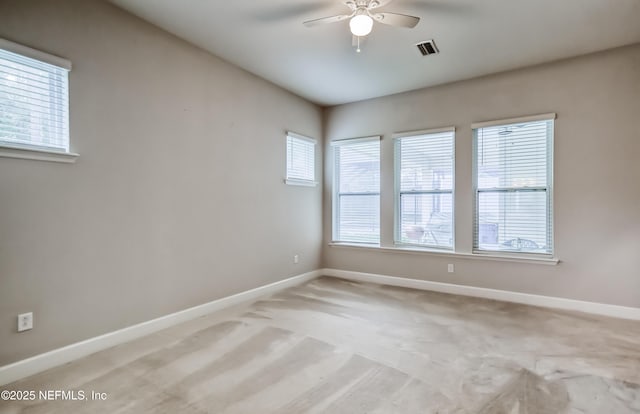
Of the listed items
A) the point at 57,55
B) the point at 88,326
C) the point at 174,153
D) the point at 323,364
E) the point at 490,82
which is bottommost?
the point at 323,364

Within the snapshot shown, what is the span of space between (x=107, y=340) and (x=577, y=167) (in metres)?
5.20

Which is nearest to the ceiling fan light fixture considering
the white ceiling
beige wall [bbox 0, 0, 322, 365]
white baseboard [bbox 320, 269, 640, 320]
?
the white ceiling

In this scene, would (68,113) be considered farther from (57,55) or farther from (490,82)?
(490,82)

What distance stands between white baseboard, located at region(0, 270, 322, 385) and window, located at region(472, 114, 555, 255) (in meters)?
3.27

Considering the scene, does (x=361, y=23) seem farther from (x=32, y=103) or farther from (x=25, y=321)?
(x=25, y=321)

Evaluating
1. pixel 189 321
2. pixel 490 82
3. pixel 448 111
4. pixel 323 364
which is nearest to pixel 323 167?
pixel 448 111

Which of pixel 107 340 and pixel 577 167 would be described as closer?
pixel 107 340

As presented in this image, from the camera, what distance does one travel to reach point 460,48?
11.4ft

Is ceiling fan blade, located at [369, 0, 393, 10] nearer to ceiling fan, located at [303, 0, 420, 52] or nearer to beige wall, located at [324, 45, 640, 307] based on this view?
ceiling fan, located at [303, 0, 420, 52]

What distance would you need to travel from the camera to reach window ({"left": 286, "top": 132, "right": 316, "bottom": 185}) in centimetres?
492

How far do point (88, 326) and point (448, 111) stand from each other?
4.80 meters

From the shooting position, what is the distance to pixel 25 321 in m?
2.31

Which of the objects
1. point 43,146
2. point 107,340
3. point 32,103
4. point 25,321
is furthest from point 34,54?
point 107,340

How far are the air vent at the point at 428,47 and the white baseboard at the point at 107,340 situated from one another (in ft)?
11.6
